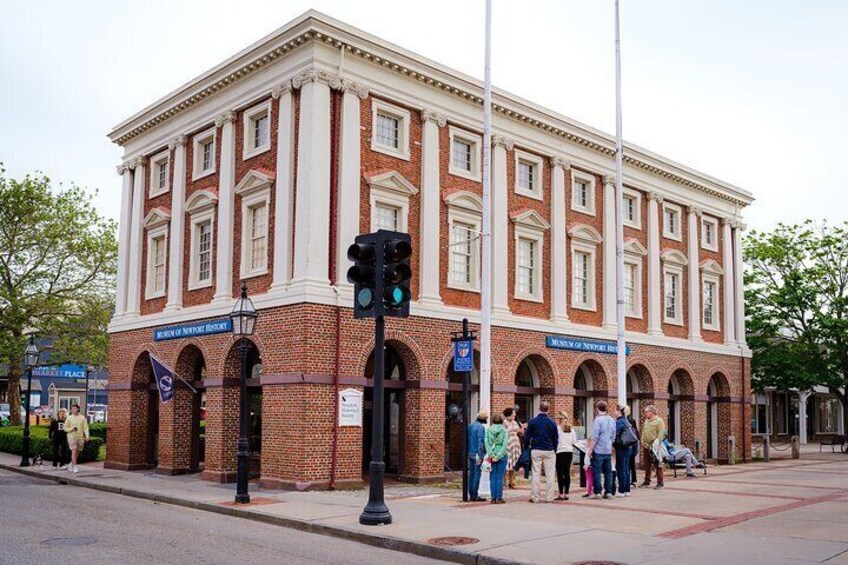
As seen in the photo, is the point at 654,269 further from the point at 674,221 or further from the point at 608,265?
the point at 608,265

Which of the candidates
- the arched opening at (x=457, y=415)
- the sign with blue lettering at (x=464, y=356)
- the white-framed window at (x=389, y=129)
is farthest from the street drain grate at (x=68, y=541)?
the arched opening at (x=457, y=415)

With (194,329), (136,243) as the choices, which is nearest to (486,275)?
(194,329)

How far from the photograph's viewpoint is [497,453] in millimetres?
17141

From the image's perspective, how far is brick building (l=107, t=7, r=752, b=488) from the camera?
21500mm

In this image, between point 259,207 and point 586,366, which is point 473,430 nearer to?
point 259,207

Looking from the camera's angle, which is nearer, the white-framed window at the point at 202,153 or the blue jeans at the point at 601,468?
the blue jeans at the point at 601,468

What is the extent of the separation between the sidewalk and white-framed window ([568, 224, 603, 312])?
7819 mm

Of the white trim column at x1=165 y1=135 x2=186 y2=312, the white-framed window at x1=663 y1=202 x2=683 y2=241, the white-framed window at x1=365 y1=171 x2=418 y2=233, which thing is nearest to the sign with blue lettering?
the white-framed window at x1=365 y1=171 x2=418 y2=233

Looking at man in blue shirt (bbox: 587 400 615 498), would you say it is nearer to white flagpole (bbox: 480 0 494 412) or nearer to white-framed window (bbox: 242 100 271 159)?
white flagpole (bbox: 480 0 494 412)

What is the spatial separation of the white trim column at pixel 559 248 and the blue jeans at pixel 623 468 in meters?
9.04

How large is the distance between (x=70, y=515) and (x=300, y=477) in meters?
6.03

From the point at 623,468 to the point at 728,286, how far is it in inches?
774

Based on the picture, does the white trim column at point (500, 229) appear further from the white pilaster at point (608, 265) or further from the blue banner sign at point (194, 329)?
the blue banner sign at point (194, 329)

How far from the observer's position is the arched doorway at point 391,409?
23562 mm
